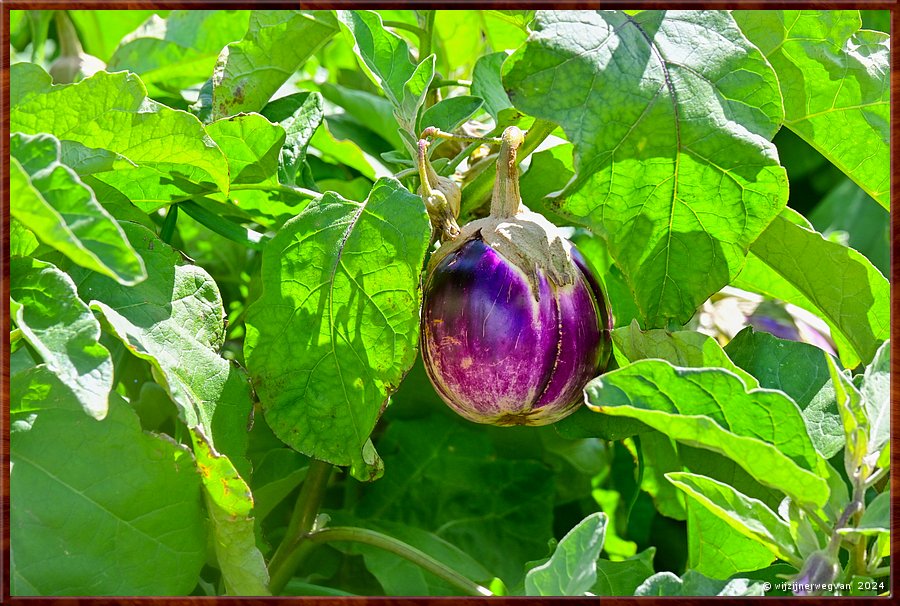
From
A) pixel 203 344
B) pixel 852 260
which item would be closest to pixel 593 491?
pixel 852 260

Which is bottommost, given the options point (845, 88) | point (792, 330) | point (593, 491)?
point (593, 491)

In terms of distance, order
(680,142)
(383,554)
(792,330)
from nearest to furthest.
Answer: (680,142) < (383,554) < (792,330)

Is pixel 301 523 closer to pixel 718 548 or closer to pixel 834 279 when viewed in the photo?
pixel 718 548

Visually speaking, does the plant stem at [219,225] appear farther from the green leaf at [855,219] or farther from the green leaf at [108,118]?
the green leaf at [855,219]

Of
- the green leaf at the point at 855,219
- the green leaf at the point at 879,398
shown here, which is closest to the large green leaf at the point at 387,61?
the green leaf at the point at 879,398

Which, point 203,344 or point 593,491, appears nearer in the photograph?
point 203,344

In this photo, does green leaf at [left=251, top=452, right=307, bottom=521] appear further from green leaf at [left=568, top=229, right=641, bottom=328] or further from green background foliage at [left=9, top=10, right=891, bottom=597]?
green leaf at [left=568, top=229, right=641, bottom=328]

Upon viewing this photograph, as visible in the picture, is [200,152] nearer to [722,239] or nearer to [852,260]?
[722,239]
